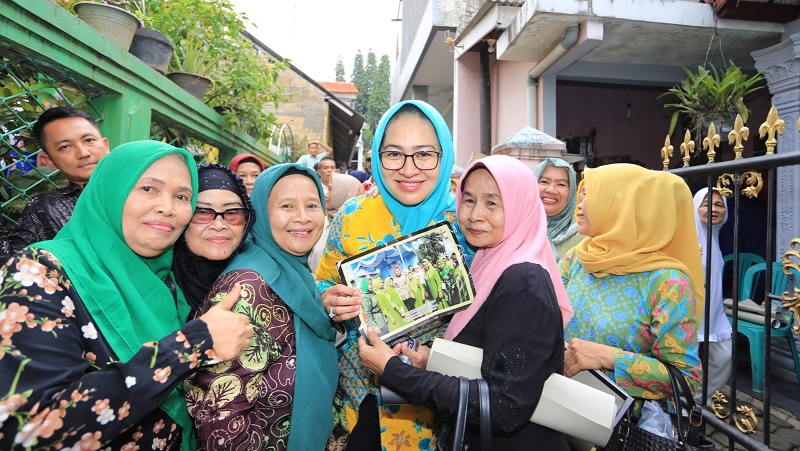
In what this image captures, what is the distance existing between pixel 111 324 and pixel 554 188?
9.97ft

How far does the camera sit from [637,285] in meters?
2.01

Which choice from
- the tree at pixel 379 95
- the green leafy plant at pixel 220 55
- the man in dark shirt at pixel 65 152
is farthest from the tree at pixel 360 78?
the man in dark shirt at pixel 65 152

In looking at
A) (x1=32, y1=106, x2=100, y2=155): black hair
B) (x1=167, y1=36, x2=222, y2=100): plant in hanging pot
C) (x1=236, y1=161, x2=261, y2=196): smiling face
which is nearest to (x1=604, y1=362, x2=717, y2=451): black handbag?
(x1=32, y1=106, x2=100, y2=155): black hair

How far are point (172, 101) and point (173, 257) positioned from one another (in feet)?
7.02

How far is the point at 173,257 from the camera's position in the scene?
2.01 m

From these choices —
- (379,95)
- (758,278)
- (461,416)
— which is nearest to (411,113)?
(461,416)

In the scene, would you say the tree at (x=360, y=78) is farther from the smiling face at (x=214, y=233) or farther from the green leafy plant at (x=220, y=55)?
the smiling face at (x=214, y=233)

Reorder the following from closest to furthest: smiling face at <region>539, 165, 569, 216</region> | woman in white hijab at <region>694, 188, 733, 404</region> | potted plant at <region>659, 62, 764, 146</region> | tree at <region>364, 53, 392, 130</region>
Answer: smiling face at <region>539, 165, 569, 216</region> → woman in white hijab at <region>694, 188, 733, 404</region> → potted plant at <region>659, 62, 764, 146</region> → tree at <region>364, 53, 392, 130</region>

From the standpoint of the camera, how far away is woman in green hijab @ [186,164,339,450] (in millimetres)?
1532

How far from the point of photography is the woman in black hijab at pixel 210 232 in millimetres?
1911

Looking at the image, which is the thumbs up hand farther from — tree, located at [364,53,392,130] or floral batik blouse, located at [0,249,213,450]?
tree, located at [364,53,392,130]

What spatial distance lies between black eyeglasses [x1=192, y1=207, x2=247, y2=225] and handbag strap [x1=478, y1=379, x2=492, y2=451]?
1277 millimetres

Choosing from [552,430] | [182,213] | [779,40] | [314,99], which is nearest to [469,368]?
[552,430]

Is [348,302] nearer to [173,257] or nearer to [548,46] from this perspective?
[173,257]
